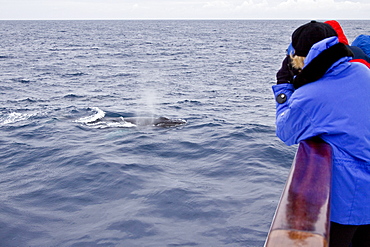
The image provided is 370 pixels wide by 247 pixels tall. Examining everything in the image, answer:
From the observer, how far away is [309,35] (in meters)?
2.49

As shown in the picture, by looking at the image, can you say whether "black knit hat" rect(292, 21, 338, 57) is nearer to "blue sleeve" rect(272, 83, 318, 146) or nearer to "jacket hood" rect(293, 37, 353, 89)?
"jacket hood" rect(293, 37, 353, 89)

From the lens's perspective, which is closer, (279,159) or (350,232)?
(350,232)

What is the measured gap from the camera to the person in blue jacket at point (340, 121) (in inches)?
85.9

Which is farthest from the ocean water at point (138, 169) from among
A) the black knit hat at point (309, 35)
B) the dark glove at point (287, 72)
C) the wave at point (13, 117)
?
the black knit hat at point (309, 35)

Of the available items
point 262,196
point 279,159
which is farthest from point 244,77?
point 262,196

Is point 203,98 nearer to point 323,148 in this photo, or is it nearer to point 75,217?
point 75,217

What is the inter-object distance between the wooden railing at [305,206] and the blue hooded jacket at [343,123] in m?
0.27

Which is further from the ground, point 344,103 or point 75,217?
point 344,103

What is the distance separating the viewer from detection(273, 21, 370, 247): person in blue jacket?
2182 millimetres

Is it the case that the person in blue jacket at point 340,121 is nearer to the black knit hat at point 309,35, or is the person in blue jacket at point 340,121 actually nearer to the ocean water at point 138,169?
the black knit hat at point 309,35

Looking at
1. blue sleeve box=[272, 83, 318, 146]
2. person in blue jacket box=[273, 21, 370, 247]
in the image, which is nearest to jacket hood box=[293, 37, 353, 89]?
person in blue jacket box=[273, 21, 370, 247]

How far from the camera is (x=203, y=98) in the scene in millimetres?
18672

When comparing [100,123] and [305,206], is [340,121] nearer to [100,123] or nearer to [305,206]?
[305,206]

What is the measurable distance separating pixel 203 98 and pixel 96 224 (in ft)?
41.4
